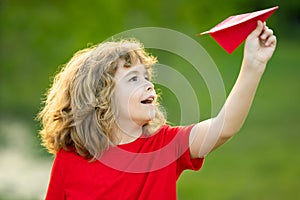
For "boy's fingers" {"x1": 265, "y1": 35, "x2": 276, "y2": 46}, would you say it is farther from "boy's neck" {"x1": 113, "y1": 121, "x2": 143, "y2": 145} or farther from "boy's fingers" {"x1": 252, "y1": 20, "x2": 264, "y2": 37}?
"boy's neck" {"x1": 113, "y1": 121, "x2": 143, "y2": 145}

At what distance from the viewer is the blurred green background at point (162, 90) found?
8.65 m

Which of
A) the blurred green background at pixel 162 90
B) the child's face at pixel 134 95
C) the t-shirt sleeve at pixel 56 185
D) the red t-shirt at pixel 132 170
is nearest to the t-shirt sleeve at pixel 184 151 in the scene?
the red t-shirt at pixel 132 170

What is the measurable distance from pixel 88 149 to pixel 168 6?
39.1 ft

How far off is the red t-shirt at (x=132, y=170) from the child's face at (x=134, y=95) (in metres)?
0.09

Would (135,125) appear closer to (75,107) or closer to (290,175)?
(75,107)

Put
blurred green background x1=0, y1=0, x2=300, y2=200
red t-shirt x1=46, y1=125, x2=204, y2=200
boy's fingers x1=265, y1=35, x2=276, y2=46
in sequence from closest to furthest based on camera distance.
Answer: boy's fingers x1=265, y1=35, x2=276, y2=46
red t-shirt x1=46, y1=125, x2=204, y2=200
blurred green background x1=0, y1=0, x2=300, y2=200

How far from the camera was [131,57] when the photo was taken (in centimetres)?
368

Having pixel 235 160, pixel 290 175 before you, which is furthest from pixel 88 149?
pixel 235 160

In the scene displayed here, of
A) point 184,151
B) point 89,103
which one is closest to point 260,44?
point 184,151

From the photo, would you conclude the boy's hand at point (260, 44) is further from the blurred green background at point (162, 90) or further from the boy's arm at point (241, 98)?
the blurred green background at point (162, 90)

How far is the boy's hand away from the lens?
3137 millimetres

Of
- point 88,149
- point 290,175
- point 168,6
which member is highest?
point 168,6

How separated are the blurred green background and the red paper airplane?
455 centimetres

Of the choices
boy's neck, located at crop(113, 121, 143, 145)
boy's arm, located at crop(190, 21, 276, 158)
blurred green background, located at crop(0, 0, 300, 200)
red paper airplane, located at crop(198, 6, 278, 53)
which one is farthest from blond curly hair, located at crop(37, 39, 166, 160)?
blurred green background, located at crop(0, 0, 300, 200)
